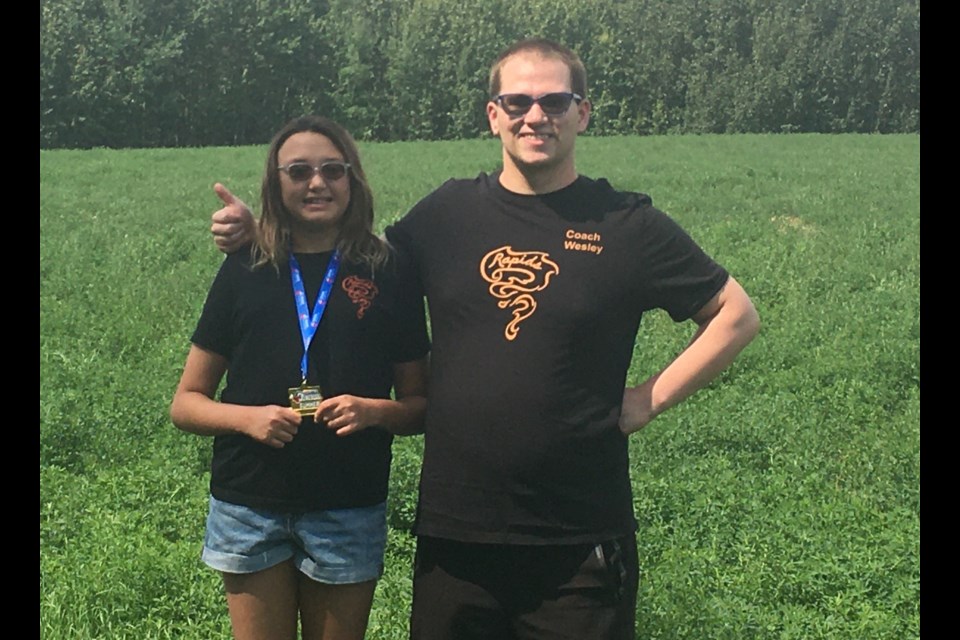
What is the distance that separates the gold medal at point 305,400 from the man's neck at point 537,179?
0.91 meters

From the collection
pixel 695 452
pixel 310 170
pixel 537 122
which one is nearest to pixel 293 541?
pixel 310 170

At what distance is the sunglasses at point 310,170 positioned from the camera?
140 inches

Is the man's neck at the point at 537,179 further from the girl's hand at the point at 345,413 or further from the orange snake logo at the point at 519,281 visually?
the girl's hand at the point at 345,413

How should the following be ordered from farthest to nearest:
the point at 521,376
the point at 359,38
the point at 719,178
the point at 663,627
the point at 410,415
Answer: the point at 359,38 < the point at 719,178 < the point at 663,627 < the point at 410,415 < the point at 521,376

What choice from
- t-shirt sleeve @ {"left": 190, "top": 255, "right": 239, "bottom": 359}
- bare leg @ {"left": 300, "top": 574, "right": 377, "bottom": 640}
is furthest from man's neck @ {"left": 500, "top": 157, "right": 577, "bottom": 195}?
bare leg @ {"left": 300, "top": 574, "right": 377, "bottom": 640}

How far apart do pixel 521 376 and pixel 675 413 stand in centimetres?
650

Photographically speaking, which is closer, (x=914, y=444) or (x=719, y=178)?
(x=914, y=444)

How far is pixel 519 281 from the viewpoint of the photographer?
335 cm

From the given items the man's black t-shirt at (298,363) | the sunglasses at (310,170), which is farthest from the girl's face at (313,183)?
the man's black t-shirt at (298,363)

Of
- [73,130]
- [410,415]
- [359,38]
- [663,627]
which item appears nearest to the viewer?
[410,415]

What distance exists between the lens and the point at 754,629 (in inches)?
225

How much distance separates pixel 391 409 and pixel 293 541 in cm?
54
